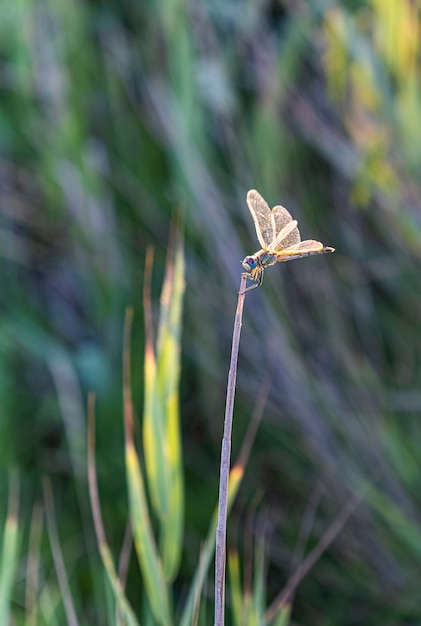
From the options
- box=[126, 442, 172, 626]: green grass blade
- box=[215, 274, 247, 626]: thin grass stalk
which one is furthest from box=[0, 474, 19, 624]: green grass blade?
box=[215, 274, 247, 626]: thin grass stalk

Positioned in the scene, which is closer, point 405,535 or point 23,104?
point 405,535

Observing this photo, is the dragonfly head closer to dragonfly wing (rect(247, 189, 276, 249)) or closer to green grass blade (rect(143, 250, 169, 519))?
dragonfly wing (rect(247, 189, 276, 249))

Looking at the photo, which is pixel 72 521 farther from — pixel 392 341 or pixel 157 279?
pixel 392 341

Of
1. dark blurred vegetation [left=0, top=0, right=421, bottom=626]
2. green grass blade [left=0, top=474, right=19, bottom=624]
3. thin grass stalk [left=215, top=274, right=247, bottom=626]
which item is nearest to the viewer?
thin grass stalk [left=215, top=274, right=247, bottom=626]

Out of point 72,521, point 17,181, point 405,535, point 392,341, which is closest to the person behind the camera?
point 405,535

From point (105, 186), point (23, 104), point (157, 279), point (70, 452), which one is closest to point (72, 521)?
point (70, 452)

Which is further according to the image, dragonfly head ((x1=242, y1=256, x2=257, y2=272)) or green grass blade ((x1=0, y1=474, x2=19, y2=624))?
green grass blade ((x1=0, y1=474, x2=19, y2=624))

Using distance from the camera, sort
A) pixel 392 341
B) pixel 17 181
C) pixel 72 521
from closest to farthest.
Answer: pixel 72 521 < pixel 392 341 < pixel 17 181

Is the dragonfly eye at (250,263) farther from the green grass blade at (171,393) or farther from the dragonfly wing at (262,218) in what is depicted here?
the green grass blade at (171,393)
